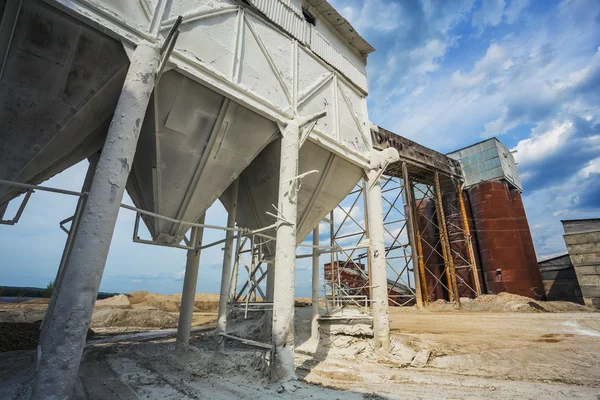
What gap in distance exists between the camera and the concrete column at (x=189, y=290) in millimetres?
8375

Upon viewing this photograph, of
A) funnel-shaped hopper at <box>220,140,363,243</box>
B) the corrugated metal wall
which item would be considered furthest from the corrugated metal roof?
the corrugated metal wall

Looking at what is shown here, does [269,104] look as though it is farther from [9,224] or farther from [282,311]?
[9,224]

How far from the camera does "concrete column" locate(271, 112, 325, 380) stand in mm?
4812

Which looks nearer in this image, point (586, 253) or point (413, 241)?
point (586, 253)

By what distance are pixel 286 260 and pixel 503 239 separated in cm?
1961

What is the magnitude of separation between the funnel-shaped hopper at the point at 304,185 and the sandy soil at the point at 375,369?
3.71 m

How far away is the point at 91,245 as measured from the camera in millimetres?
3389

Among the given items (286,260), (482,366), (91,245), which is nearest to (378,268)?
(482,366)

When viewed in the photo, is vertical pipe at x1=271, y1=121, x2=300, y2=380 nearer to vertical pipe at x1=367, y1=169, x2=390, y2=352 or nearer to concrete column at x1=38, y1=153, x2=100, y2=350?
vertical pipe at x1=367, y1=169, x2=390, y2=352

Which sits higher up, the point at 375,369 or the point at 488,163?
the point at 488,163

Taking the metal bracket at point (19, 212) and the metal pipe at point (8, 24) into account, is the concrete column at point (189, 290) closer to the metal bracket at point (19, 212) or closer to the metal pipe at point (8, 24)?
the metal bracket at point (19, 212)

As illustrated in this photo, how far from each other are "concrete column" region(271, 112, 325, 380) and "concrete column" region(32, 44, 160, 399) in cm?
274

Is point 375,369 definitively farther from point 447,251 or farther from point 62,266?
point 447,251

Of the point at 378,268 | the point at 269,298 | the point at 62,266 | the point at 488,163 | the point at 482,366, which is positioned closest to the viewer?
the point at 482,366
